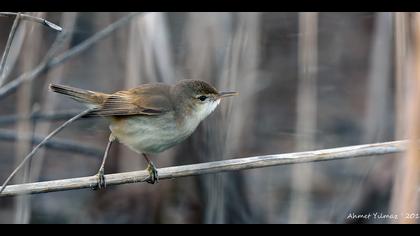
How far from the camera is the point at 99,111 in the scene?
10.7 feet

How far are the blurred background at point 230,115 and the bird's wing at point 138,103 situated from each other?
175mm

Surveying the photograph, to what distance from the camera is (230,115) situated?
137 inches

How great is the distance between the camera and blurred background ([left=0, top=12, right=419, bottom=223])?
3568 mm

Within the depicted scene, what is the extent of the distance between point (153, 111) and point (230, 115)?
1.38 feet

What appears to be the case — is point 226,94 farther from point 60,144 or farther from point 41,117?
point 60,144

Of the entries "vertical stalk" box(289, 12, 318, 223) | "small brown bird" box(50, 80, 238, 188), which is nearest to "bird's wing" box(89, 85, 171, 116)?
"small brown bird" box(50, 80, 238, 188)

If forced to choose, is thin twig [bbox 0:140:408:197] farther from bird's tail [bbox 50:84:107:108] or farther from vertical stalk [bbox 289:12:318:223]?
vertical stalk [bbox 289:12:318:223]

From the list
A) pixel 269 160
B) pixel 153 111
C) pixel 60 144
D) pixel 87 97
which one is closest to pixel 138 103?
pixel 153 111

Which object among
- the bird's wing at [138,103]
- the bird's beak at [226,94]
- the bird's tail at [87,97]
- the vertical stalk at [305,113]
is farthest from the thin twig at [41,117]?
the vertical stalk at [305,113]

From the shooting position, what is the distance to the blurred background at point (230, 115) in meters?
3.57

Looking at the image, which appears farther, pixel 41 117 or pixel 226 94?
pixel 41 117

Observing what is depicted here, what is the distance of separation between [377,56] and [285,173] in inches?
47.1

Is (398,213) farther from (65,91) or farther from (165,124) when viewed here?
(65,91)

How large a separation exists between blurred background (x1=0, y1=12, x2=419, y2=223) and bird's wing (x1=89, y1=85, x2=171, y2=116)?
18cm
